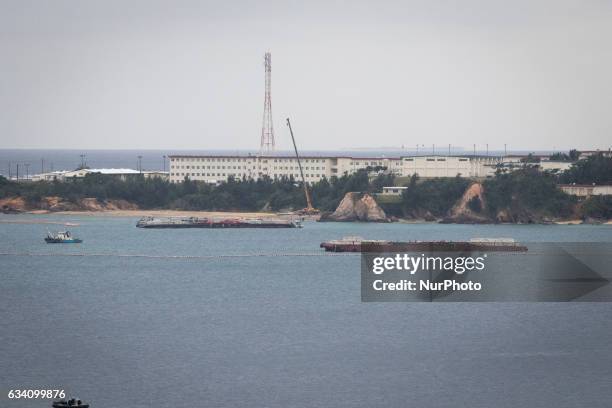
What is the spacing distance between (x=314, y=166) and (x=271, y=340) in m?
61.8

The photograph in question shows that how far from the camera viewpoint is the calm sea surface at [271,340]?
112ft

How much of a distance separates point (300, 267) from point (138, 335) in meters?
18.4

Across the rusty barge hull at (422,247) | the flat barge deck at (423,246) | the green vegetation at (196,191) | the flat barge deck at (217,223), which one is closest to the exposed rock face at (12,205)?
the green vegetation at (196,191)

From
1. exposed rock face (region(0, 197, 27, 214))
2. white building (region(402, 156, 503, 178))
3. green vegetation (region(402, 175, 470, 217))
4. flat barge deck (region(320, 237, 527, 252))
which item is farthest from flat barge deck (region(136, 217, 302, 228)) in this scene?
white building (region(402, 156, 503, 178))

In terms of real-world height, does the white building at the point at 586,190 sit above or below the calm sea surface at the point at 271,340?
above

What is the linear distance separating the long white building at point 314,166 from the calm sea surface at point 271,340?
3690 centimetres

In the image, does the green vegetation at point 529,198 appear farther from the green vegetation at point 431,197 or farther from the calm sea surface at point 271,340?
the calm sea surface at point 271,340

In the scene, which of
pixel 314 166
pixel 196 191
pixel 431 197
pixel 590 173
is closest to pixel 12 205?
pixel 196 191

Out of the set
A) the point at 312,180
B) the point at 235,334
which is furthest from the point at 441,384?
the point at 312,180

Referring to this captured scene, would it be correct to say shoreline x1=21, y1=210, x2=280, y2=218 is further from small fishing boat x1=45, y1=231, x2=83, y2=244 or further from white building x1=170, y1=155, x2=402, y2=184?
small fishing boat x1=45, y1=231, x2=83, y2=244

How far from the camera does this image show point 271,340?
40.6 meters

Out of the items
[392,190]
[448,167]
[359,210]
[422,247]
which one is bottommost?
[422,247]

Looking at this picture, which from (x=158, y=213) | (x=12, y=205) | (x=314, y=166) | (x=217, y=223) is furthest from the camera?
(x=314, y=166)

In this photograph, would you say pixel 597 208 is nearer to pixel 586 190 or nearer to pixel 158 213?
pixel 586 190
